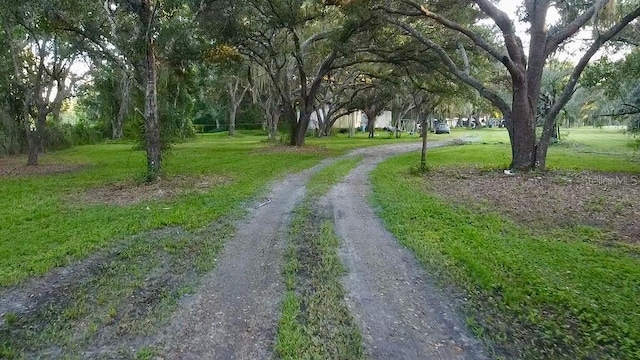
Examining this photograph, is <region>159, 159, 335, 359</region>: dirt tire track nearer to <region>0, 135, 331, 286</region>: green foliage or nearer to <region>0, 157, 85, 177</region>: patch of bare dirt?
<region>0, 135, 331, 286</region>: green foliage

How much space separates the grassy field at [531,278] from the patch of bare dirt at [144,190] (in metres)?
4.56

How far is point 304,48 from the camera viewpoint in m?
19.4

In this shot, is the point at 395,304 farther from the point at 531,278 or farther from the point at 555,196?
the point at 555,196

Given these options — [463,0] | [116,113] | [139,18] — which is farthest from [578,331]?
[116,113]

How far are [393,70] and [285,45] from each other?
5.78 meters

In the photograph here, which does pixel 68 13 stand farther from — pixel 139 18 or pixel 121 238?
pixel 121 238

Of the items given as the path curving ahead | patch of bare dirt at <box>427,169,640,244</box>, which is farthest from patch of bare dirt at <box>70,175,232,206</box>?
patch of bare dirt at <box>427,169,640,244</box>

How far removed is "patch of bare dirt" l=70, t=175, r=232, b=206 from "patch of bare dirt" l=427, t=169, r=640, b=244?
17.7 feet

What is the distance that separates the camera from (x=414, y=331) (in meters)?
3.28

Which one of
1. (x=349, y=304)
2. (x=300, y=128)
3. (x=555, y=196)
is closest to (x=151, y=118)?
(x=349, y=304)

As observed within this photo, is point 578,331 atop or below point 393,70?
below

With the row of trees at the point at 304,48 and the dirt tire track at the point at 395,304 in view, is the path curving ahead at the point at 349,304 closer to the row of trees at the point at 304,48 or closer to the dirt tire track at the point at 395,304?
the dirt tire track at the point at 395,304

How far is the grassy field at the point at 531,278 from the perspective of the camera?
3.15m

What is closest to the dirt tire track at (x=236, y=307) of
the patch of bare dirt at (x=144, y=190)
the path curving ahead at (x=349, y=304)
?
the path curving ahead at (x=349, y=304)
